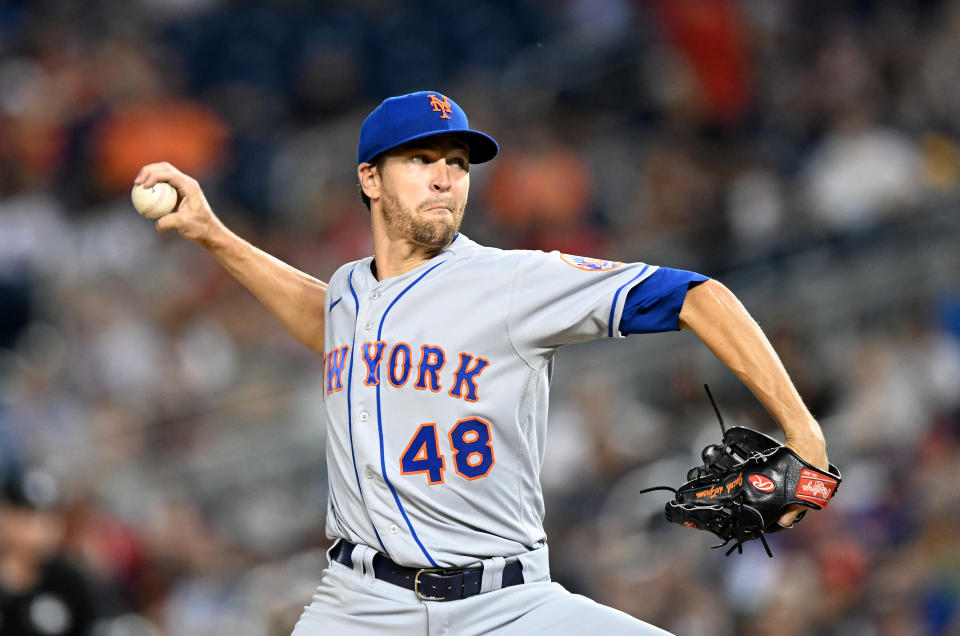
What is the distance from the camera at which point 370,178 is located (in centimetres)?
336

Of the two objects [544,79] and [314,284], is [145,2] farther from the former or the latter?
[314,284]

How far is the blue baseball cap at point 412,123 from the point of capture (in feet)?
10.4

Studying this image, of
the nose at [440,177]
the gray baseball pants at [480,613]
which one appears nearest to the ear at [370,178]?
the nose at [440,177]

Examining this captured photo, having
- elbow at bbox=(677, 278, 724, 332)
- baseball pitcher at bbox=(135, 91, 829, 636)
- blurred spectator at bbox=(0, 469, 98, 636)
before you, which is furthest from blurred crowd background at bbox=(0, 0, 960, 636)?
elbow at bbox=(677, 278, 724, 332)

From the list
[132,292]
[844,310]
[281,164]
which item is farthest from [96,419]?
[844,310]

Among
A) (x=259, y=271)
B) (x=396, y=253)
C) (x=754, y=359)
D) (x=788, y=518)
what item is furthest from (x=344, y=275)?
(x=788, y=518)

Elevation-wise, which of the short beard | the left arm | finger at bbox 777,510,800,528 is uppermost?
the short beard

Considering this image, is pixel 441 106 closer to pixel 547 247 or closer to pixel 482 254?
pixel 482 254

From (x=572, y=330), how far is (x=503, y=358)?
0.19 metres

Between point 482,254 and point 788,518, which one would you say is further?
point 482,254

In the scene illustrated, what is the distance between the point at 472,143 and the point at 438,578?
43.6 inches

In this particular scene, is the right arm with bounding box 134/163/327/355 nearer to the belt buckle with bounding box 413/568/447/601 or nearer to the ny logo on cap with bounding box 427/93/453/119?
the ny logo on cap with bounding box 427/93/453/119

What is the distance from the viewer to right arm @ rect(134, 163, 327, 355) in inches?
141

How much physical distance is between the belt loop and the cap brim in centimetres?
103
